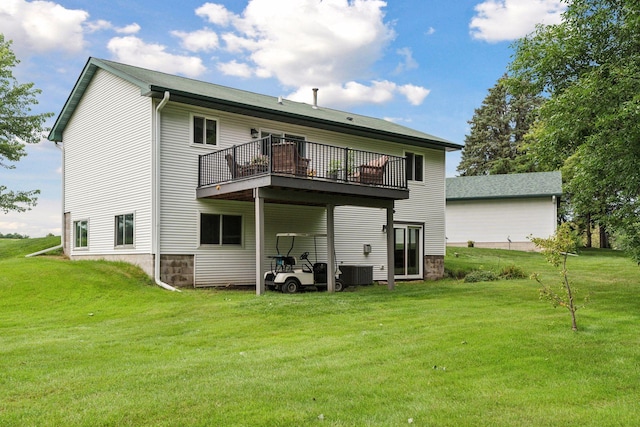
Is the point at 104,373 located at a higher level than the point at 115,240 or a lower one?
lower

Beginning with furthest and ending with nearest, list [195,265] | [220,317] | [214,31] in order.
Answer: [214,31]
[195,265]
[220,317]

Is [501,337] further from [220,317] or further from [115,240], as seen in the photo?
[115,240]

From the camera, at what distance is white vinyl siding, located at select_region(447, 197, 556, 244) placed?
33.5m

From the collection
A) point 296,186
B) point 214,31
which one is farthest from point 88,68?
point 296,186

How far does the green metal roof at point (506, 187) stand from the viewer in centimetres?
3356

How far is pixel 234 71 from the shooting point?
22781mm

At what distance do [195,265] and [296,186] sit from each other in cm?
417

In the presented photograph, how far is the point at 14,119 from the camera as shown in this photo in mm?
26297

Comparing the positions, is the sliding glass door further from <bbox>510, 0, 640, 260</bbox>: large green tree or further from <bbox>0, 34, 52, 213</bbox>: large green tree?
<bbox>0, 34, 52, 213</bbox>: large green tree

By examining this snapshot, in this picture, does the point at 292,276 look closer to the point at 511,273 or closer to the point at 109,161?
the point at 109,161

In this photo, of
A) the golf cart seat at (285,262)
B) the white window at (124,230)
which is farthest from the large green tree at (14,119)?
the golf cart seat at (285,262)

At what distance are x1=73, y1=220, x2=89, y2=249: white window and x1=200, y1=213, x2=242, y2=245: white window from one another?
5.27 m

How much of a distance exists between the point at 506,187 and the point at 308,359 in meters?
30.1

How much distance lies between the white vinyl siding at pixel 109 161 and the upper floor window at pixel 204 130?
1.30 meters
